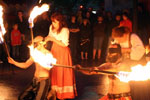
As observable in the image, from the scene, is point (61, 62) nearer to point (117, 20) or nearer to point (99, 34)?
point (117, 20)

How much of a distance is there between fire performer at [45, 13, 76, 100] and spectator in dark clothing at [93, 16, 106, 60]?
6017 millimetres

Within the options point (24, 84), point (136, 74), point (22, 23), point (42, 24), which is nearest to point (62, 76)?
point (24, 84)

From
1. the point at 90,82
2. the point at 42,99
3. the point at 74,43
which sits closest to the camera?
the point at 42,99

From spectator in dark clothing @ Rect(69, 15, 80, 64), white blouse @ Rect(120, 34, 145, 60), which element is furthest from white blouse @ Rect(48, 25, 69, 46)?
spectator in dark clothing @ Rect(69, 15, 80, 64)

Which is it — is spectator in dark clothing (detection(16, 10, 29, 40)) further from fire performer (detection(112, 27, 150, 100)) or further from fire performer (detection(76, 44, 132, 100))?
fire performer (detection(76, 44, 132, 100))

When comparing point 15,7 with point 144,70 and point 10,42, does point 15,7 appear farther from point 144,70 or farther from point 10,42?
point 144,70

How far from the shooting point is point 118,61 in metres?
4.28

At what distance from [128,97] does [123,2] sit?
442 inches

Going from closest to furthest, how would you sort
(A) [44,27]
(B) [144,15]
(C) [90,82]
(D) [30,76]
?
(C) [90,82] → (D) [30,76] → (B) [144,15] → (A) [44,27]

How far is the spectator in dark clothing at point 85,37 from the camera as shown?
1238 centimetres

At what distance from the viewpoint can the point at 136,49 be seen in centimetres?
473

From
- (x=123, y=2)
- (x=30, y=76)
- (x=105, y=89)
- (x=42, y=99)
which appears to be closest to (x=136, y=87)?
(x=105, y=89)

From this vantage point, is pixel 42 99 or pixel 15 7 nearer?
pixel 42 99

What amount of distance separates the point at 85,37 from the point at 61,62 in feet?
21.0
